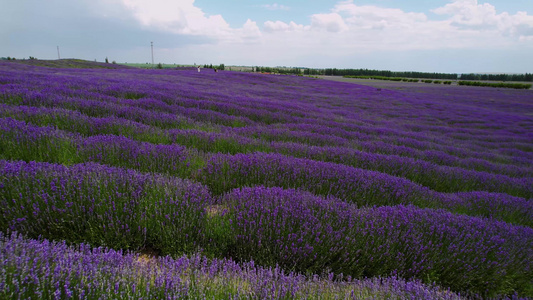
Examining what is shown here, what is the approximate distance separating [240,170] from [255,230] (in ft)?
3.95

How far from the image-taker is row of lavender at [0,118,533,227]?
3.05 meters

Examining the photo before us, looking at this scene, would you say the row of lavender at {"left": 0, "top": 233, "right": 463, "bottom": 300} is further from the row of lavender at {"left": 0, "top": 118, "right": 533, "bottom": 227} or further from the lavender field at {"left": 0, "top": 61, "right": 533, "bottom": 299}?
the row of lavender at {"left": 0, "top": 118, "right": 533, "bottom": 227}

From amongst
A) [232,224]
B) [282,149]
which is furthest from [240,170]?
[282,149]

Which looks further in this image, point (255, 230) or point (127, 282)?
point (255, 230)

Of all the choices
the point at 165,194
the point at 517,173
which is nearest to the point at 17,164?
the point at 165,194

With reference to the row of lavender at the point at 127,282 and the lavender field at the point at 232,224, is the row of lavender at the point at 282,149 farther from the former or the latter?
the row of lavender at the point at 127,282

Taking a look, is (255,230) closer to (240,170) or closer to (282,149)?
(240,170)

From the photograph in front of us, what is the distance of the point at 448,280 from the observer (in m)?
2.14

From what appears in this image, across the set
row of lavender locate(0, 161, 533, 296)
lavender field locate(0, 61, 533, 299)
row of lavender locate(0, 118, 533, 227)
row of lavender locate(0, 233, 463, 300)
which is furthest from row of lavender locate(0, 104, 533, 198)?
row of lavender locate(0, 233, 463, 300)

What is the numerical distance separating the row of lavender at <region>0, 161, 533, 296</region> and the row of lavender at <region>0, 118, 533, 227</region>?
0.73m

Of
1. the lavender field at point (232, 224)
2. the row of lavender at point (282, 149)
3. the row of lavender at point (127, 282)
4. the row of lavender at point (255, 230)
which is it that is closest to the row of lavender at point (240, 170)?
the lavender field at point (232, 224)

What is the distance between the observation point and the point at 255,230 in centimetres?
210

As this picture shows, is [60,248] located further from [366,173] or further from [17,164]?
[366,173]

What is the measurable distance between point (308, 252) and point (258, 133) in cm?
393
